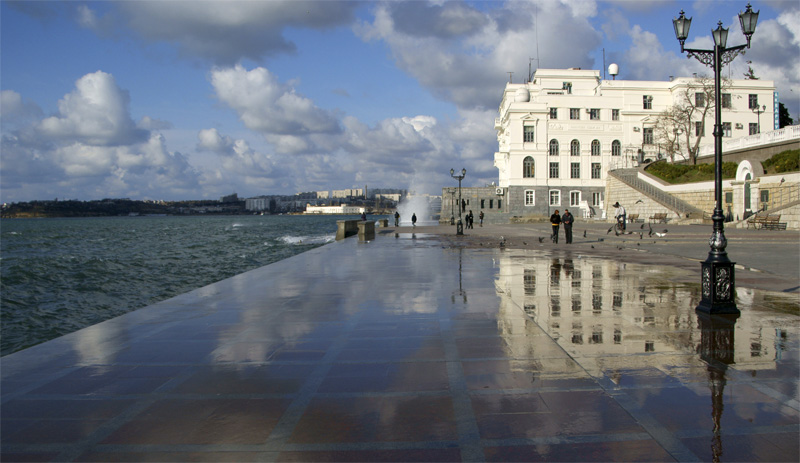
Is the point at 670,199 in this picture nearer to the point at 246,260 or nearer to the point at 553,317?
the point at 246,260

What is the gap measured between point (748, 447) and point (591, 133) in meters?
63.6

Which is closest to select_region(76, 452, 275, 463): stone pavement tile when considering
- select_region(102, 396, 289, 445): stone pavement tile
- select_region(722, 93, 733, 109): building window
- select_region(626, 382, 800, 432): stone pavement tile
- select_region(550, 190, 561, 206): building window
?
select_region(102, 396, 289, 445): stone pavement tile

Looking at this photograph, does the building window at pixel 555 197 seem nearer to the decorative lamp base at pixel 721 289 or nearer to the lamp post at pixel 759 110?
the lamp post at pixel 759 110

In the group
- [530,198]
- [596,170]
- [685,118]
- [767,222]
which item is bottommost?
[767,222]

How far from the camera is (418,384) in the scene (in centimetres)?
496

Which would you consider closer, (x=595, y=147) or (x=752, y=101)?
(x=752, y=101)

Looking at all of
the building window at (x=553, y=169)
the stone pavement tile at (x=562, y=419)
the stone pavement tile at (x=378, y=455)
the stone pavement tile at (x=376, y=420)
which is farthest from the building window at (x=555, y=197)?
the stone pavement tile at (x=378, y=455)

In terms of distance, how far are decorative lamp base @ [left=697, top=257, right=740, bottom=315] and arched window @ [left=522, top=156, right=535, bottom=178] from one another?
5580 cm

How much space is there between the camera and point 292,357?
5965 millimetres

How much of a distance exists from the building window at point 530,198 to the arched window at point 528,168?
6.36 feet

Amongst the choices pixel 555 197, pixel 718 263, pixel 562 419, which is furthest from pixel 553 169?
pixel 562 419

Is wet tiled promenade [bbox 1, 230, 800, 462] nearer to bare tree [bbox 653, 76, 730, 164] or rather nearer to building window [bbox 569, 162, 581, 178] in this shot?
building window [bbox 569, 162, 581, 178]

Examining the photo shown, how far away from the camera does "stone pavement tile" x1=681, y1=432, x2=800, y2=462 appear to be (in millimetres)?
3457

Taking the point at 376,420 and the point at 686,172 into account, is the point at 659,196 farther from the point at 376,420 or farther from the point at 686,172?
the point at 376,420
